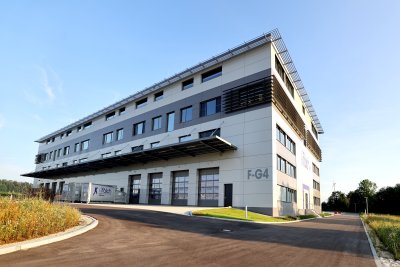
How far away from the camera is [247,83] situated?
3297 centimetres

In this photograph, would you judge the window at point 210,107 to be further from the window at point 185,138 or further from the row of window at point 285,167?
the row of window at point 285,167

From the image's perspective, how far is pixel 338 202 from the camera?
117062 mm

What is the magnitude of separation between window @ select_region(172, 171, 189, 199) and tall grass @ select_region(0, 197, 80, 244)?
960 inches

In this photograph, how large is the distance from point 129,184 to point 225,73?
69.5ft

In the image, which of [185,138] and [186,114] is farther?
[186,114]

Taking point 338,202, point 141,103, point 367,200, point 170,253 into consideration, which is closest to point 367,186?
point 338,202

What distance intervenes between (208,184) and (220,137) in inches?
218

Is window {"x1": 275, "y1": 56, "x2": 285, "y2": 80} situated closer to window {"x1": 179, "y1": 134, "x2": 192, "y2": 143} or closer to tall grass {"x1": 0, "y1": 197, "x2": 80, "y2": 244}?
window {"x1": 179, "y1": 134, "x2": 192, "y2": 143}

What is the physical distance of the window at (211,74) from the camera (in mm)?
36791

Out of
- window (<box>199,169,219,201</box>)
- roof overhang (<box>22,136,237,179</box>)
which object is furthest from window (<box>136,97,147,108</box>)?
window (<box>199,169,219,201</box>)

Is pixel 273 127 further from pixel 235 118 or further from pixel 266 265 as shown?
pixel 266 265

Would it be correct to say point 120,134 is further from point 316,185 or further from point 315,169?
point 316,185

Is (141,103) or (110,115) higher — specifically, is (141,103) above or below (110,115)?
above

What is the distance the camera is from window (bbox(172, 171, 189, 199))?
36300mm
